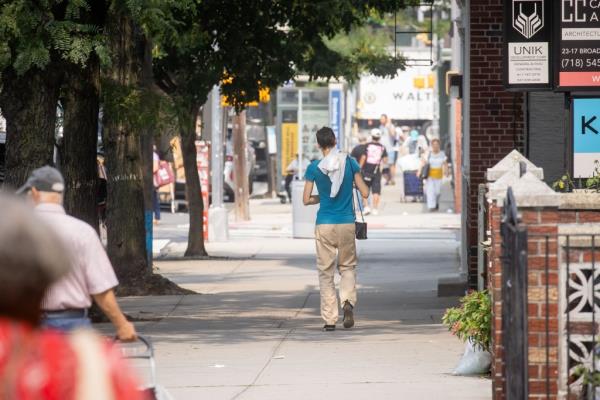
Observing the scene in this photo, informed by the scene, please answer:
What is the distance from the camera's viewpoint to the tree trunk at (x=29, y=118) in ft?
40.6

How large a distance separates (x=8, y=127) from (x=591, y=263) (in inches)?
253

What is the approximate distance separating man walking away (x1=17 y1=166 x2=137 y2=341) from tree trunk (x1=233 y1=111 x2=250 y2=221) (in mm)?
22231

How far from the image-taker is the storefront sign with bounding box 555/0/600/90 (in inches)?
508

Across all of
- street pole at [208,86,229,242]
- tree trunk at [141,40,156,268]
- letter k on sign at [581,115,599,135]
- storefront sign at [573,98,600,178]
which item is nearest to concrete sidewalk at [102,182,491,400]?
→ tree trunk at [141,40,156,268]

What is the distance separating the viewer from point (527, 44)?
1320 centimetres

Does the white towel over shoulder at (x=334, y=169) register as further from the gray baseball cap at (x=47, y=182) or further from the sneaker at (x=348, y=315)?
the gray baseball cap at (x=47, y=182)

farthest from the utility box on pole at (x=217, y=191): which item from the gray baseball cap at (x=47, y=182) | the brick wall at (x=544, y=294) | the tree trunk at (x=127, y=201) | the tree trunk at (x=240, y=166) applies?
the gray baseball cap at (x=47, y=182)

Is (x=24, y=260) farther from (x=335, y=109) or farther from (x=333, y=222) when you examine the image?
(x=335, y=109)

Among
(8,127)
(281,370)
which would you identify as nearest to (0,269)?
(281,370)

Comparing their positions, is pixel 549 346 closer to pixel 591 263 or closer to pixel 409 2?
pixel 591 263

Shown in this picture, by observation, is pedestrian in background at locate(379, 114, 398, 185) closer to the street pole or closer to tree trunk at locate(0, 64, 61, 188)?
the street pole

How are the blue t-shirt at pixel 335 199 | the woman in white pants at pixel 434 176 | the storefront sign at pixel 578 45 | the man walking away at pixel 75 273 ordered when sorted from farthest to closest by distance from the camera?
1. the woman in white pants at pixel 434 176
2. the blue t-shirt at pixel 335 199
3. the storefront sign at pixel 578 45
4. the man walking away at pixel 75 273

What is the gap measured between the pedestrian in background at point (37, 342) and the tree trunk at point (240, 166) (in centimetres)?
2542

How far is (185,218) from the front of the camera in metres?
33.8
